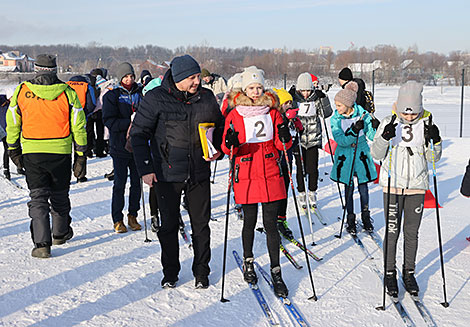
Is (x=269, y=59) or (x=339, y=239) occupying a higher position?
(x=269, y=59)

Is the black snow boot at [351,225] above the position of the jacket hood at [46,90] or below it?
below

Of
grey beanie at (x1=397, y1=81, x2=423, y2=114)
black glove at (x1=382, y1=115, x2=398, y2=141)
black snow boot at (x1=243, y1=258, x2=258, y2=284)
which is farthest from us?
black snow boot at (x1=243, y1=258, x2=258, y2=284)

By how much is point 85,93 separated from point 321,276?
21.1ft

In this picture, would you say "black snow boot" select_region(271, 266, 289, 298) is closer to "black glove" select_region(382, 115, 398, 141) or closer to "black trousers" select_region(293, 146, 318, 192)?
"black glove" select_region(382, 115, 398, 141)

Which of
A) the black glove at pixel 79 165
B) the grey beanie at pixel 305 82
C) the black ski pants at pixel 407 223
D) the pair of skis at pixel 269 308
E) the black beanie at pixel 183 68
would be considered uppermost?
the black beanie at pixel 183 68

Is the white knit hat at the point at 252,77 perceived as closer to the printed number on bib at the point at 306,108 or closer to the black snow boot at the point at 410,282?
the black snow boot at the point at 410,282

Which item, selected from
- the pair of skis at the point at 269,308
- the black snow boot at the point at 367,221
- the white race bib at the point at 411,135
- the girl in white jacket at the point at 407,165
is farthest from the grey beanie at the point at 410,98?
the black snow boot at the point at 367,221

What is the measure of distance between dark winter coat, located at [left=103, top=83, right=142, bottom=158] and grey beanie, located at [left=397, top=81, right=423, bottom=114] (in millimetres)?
3057

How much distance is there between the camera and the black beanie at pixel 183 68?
3.68 metres

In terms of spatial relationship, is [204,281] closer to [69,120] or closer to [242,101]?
[242,101]

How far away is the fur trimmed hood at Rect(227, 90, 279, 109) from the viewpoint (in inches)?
151

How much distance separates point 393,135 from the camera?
3566 mm

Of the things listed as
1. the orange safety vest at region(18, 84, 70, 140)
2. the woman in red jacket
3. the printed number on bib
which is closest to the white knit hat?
the woman in red jacket

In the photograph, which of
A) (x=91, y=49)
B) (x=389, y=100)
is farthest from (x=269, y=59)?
(x=91, y=49)
